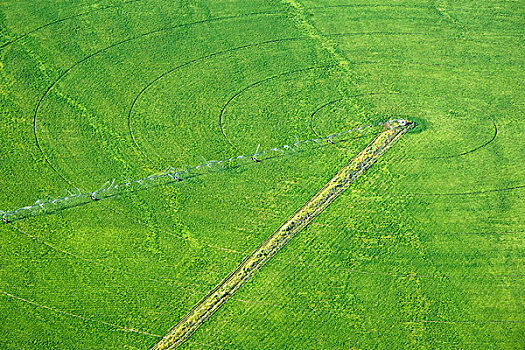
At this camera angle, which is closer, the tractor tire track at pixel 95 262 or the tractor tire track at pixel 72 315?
the tractor tire track at pixel 72 315

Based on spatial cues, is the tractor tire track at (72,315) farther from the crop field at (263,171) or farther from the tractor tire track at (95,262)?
the tractor tire track at (95,262)

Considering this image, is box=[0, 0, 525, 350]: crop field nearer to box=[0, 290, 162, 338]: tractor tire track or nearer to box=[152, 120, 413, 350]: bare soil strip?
box=[0, 290, 162, 338]: tractor tire track

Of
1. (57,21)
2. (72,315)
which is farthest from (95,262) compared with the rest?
(57,21)

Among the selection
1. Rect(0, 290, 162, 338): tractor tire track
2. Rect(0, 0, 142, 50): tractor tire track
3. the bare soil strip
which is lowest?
the bare soil strip

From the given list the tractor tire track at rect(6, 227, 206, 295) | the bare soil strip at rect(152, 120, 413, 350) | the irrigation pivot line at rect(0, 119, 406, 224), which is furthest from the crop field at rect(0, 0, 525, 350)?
the bare soil strip at rect(152, 120, 413, 350)

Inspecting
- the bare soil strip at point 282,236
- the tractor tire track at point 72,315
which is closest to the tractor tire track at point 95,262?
the bare soil strip at point 282,236

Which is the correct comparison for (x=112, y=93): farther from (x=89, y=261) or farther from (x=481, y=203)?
(x=481, y=203)

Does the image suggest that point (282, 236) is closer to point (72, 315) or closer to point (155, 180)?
point (155, 180)
